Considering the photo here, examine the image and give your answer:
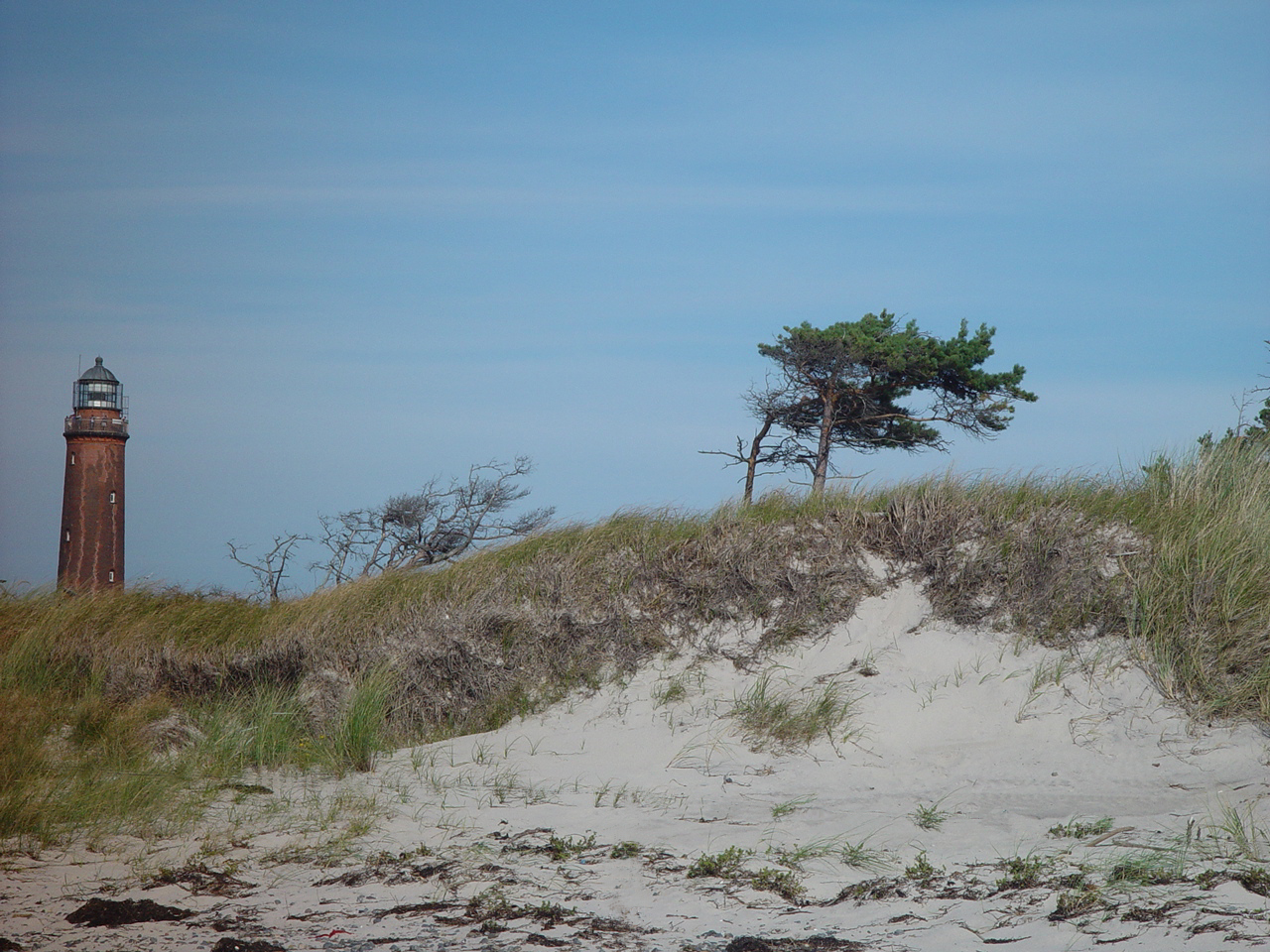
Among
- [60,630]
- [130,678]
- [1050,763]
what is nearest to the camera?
[1050,763]

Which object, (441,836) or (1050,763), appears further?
(1050,763)

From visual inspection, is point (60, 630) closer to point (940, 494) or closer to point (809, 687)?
point (809, 687)

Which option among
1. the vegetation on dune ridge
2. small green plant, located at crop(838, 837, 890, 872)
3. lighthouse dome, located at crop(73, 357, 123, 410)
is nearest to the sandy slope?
small green plant, located at crop(838, 837, 890, 872)

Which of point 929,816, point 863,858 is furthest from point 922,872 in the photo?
point 929,816

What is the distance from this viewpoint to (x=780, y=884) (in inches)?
182

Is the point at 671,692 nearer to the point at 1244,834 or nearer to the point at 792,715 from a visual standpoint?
the point at 792,715

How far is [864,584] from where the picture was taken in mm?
8352

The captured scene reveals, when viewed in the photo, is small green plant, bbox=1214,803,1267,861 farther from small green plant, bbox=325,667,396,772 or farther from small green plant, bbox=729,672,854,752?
small green plant, bbox=325,667,396,772

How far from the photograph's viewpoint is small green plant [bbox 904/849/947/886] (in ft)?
15.1

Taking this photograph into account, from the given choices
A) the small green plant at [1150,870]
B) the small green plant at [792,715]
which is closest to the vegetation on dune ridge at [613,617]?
the small green plant at [792,715]

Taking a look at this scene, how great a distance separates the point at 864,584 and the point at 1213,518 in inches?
117

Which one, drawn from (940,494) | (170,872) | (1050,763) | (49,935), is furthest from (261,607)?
(1050,763)

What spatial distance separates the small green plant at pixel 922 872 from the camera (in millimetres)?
4594

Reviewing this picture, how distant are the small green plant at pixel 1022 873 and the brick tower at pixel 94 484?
21.3m
